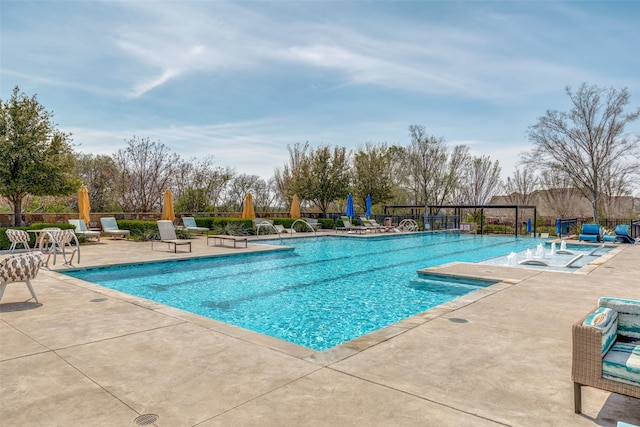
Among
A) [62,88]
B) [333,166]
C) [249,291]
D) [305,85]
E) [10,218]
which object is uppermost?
[305,85]

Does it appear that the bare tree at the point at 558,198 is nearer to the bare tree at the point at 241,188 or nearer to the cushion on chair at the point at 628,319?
the bare tree at the point at 241,188

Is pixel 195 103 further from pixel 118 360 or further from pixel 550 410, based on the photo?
pixel 550 410

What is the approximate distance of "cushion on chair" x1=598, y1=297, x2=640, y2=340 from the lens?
2592mm

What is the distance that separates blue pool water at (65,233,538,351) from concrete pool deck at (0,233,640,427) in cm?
120

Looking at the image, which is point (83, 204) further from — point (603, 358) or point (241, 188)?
point (603, 358)

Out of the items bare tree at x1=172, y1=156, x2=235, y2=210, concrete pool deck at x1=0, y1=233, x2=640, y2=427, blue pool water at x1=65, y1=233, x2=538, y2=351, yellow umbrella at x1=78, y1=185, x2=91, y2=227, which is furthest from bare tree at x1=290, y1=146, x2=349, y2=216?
concrete pool deck at x1=0, y1=233, x2=640, y2=427

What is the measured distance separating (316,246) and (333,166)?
11.3 metres

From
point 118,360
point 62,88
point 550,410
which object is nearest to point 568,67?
point 550,410

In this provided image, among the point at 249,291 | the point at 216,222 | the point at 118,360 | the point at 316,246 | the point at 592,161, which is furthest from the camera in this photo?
the point at 592,161

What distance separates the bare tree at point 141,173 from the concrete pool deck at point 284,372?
18603 mm

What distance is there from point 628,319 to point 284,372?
2430 millimetres

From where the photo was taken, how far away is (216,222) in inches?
716

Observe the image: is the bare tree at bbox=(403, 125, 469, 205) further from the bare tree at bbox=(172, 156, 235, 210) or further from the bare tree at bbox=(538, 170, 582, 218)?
the bare tree at bbox=(172, 156, 235, 210)

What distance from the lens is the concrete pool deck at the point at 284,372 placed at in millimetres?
2350
